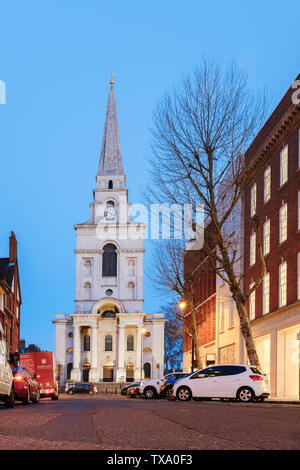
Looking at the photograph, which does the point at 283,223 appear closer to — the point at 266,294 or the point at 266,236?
the point at 266,236

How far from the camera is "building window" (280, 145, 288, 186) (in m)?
30.8

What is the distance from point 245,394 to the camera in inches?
918

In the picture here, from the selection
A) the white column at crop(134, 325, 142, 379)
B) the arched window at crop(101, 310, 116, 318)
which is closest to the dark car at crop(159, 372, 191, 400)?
the white column at crop(134, 325, 142, 379)

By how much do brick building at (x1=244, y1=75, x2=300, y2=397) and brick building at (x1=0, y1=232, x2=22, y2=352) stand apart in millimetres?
22458

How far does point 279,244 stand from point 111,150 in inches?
2935

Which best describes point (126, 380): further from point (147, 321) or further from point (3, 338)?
point (3, 338)

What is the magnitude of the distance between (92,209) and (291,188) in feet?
237

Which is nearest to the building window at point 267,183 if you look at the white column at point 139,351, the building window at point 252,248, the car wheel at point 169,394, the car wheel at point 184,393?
the building window at point 252,248

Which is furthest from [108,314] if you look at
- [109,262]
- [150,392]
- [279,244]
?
[279,244]

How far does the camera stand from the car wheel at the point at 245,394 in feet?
76.1

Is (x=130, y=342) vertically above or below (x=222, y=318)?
below

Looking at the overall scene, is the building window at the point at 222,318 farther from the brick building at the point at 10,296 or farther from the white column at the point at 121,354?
the white column at the point at 121,354

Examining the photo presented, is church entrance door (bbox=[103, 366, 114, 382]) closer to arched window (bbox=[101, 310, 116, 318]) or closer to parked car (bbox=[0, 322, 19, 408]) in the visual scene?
arched window (bbox=[101, 310, 116, 318])

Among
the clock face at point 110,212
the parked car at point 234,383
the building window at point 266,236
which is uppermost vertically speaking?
the clock face at point 110,212
